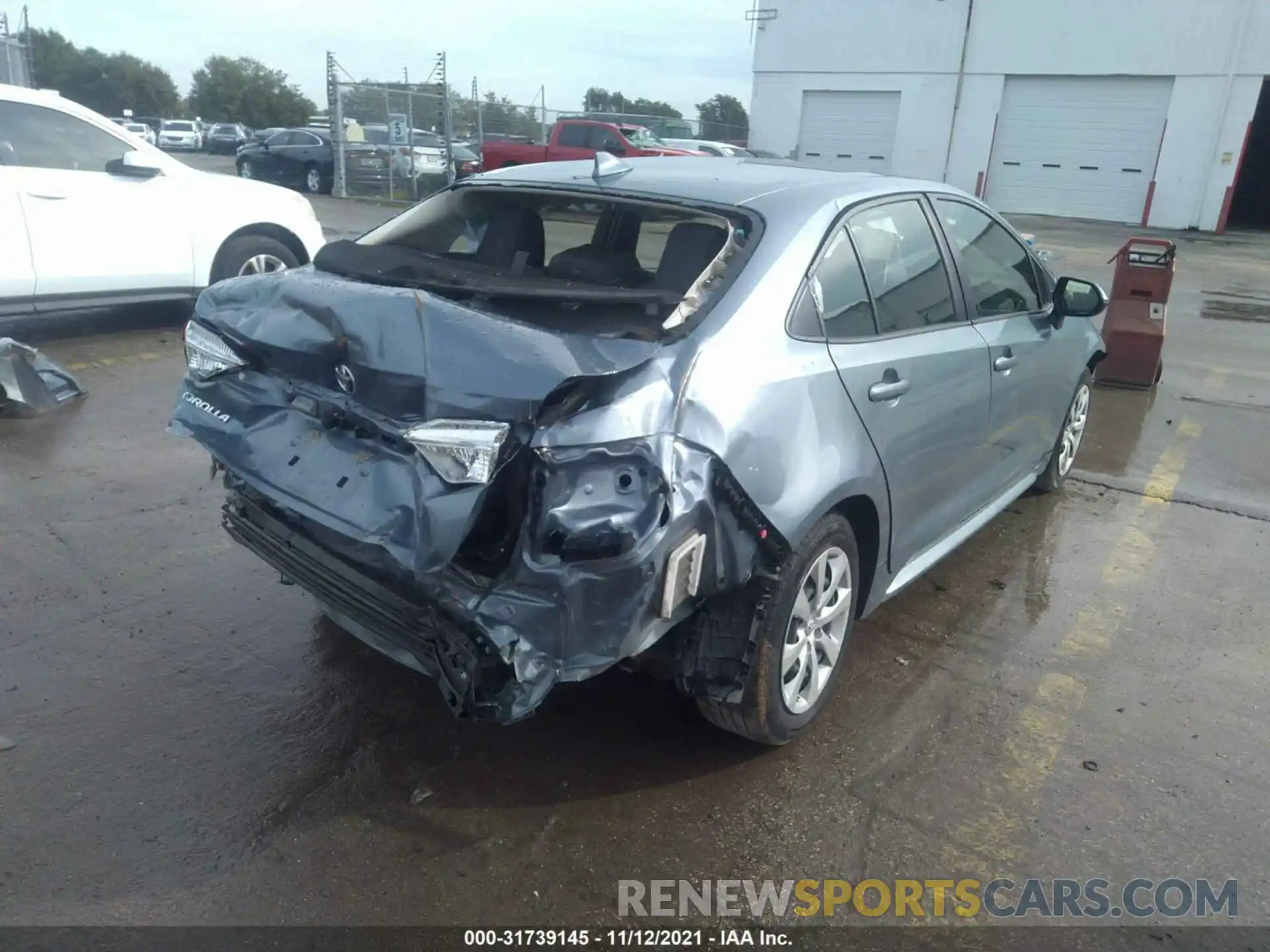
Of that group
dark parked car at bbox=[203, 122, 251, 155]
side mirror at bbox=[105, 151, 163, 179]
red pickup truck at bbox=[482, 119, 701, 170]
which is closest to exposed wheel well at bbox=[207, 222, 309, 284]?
side mirror at bbox=[105, 151, 163, 179]

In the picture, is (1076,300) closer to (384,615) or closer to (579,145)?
(384,615)

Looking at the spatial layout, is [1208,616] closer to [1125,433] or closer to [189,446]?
[1125,433]

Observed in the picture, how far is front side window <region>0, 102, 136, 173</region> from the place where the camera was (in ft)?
22.0

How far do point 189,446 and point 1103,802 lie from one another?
15.6 feet

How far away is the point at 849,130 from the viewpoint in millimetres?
29641

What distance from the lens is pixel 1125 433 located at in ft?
21.9

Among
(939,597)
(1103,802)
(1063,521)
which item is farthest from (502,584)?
(1063,521)

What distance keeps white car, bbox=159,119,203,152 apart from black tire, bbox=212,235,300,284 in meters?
44.7

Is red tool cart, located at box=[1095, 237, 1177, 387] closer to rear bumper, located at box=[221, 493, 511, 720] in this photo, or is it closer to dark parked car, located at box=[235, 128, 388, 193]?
rear bumper, located at box=[221, 493, 511, 720]

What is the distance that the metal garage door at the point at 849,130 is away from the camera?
94.8ft

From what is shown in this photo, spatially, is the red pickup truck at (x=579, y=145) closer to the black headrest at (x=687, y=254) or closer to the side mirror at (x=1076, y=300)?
the side mirror at (x=1076, y=300)

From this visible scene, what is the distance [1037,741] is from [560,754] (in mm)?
1541

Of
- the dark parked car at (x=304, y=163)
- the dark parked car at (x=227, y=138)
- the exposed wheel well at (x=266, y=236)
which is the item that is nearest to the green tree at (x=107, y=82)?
the dark parked car at (x=227, y=138)

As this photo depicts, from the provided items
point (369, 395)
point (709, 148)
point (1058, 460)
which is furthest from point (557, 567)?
point (709, 148)
